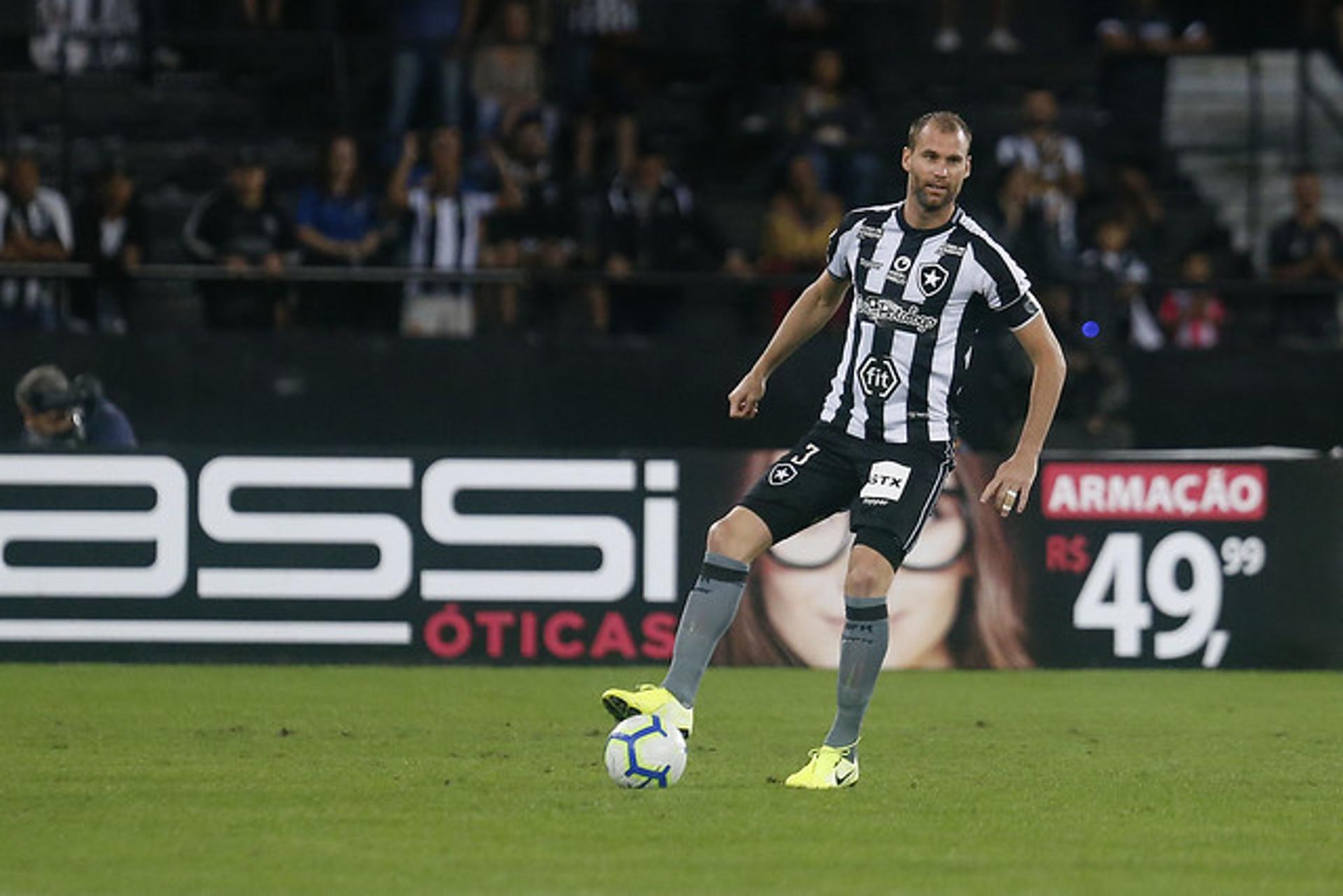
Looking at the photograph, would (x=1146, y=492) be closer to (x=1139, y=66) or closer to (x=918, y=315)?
(x=918, y=315)

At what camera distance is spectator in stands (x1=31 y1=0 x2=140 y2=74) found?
1555 cm

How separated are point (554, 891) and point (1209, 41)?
12457 mm

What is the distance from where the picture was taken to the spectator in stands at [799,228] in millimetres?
15039

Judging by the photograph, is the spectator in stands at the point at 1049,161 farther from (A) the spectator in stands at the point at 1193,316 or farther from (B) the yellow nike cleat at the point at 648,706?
(B) the yellow nike cleat at the point at 648,706

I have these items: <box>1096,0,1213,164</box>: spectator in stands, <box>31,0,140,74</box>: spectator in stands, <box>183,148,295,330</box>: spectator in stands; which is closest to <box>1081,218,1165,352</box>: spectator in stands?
<box>1096,0,1213,164</box>: spectator in stands

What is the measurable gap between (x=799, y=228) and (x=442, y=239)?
2114mm

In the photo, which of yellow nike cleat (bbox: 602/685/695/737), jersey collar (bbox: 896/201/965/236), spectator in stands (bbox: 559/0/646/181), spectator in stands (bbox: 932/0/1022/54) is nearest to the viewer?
yellow nike cleat (bbox: 602/685/695/737)

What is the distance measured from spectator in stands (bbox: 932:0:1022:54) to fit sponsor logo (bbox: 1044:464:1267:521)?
5.11 m

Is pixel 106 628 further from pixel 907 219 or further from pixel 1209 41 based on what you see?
pixel 1209 41

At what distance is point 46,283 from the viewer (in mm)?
14734

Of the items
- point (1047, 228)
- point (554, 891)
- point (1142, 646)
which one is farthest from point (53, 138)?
point (554, 891)

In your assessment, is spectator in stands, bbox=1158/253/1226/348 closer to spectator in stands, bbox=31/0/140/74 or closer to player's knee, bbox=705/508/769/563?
spectator in stands, bbox=31/0/140/74

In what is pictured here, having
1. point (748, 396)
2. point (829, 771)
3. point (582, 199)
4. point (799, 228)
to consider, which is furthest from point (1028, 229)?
point (829, 771)

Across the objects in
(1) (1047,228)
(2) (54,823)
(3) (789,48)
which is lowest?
(2) (54,823)
